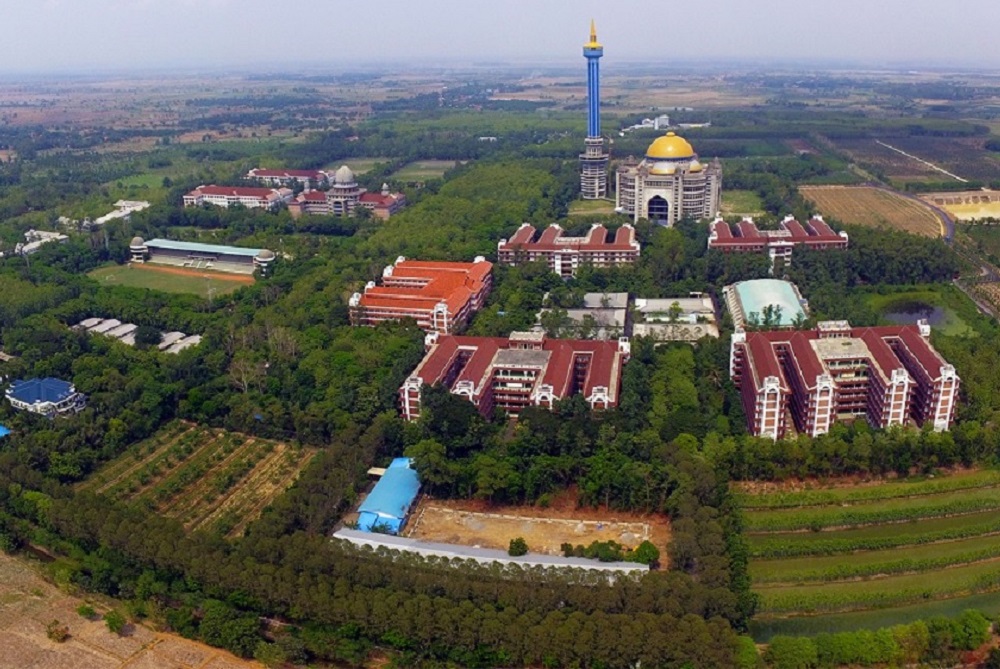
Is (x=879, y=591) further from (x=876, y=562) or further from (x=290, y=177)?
(x=290, y=177)

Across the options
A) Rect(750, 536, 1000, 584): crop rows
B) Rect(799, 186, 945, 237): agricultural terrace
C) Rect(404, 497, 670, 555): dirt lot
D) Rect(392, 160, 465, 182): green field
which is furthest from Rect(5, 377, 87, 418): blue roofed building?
Rect(392, 160, 465, 182): green field

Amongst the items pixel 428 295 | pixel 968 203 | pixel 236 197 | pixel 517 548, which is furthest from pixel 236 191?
pixel 968 203

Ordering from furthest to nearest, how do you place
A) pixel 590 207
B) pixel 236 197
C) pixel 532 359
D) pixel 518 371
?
pixel 236 197 < pixel 590 207 < pixel 532 359 < pixel 518 371

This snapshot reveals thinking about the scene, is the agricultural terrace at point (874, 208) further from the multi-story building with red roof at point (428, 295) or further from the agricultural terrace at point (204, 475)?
the agricultural terrace at point (204, 475)

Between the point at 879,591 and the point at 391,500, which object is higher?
the point at 391,500

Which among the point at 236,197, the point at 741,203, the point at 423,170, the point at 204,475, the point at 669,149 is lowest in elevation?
the point at 204,475

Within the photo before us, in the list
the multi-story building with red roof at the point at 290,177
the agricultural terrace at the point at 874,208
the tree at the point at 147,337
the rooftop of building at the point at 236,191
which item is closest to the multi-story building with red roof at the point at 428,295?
the tree at the point at 147,337

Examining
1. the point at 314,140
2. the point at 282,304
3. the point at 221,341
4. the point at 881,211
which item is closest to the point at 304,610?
the point at 221,341
